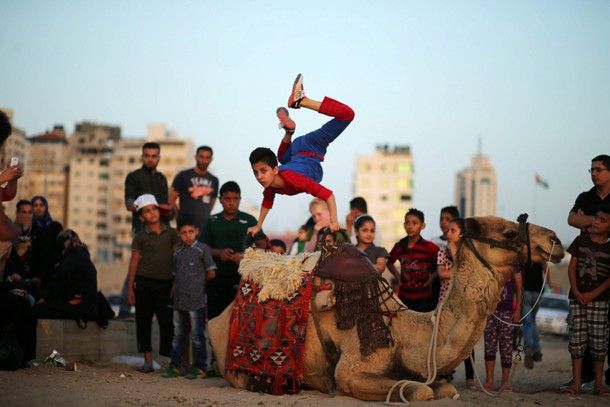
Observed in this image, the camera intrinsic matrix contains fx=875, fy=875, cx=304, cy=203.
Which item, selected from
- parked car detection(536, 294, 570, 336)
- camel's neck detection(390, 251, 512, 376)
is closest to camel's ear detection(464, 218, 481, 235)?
camel's neck detection(390, 251, 512, 376)

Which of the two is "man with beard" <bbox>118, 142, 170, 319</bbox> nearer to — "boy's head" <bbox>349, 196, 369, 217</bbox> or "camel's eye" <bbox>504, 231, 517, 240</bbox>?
"boy's head" <bbox>349, 196, 369, 217</bbox>

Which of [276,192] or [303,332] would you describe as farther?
[276,192]

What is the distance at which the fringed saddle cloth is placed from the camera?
31.7ft

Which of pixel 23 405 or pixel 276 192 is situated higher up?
pixel 276 192

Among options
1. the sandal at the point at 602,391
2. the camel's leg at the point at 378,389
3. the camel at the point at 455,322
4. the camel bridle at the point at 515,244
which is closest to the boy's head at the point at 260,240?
the camel at the point at 455,322

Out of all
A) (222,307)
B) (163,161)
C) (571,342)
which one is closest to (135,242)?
(222,307)

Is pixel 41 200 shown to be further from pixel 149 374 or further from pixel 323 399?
pixel 323 399

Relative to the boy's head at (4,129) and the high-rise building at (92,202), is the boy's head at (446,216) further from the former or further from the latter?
the high-rise building at (92,202)

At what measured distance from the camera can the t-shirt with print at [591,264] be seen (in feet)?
35.2

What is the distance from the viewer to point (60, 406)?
27.4 feet

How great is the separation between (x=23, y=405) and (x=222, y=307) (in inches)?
188

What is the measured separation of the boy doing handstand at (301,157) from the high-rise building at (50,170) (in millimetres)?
153286

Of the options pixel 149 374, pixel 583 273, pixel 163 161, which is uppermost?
pixel 163 161

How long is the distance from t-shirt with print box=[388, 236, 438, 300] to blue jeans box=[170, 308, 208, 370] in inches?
111
